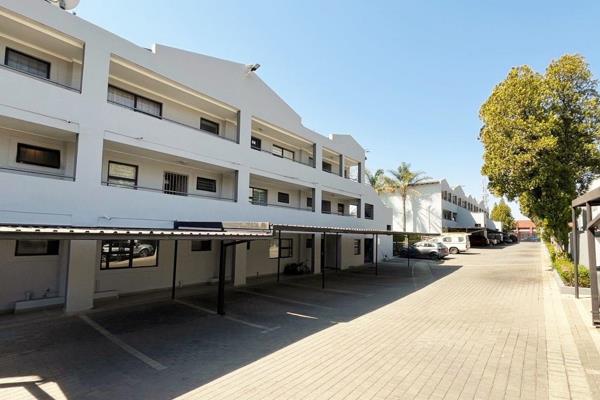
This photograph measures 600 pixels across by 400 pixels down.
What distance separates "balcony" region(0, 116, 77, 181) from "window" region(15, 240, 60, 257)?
2322mm

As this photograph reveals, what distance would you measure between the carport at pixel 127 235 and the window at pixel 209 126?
5.90 m

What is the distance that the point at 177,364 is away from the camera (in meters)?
6.73

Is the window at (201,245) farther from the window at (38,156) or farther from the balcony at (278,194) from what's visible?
the window at (38,156)

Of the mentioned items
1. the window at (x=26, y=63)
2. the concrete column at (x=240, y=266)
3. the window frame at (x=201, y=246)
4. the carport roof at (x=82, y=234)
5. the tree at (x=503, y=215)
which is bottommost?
the concrete column at (x=240, y=266)

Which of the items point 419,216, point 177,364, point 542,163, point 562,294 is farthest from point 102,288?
point 419,216

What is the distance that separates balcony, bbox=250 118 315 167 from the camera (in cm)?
1905

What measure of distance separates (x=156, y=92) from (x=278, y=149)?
8.57m

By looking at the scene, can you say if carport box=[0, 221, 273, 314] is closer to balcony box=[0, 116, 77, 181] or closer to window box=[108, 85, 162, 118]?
balcony box=[0, 116, 77, 181]

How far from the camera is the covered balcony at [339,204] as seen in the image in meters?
25.1

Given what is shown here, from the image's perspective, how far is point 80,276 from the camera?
11.1 meters

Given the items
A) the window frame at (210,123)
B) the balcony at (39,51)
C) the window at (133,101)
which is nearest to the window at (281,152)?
the window frame at (210,123)

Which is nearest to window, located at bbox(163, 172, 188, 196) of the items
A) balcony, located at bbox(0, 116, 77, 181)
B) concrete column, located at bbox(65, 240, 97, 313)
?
balcony, located at bbox(0, 116, 77, 181)

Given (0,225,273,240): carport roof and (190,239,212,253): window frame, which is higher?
(0,225,273,240): carport roof

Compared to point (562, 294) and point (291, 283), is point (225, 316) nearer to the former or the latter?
point (291, 283)
